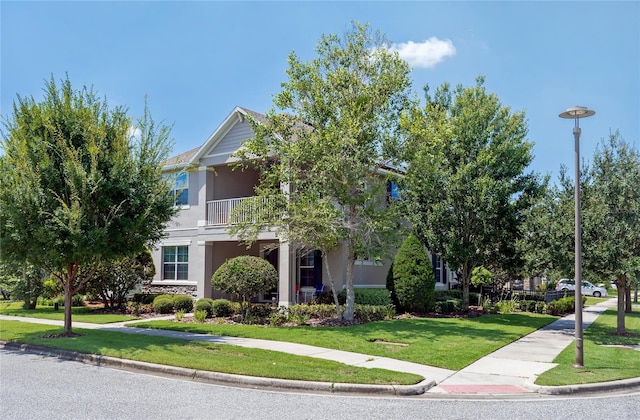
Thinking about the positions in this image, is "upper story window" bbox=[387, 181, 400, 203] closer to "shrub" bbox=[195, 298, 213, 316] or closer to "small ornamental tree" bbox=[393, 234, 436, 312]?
"small ornamental tree" bbox=[393, 234, 436, 312]

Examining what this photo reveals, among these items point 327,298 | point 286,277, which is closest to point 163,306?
point 286,277

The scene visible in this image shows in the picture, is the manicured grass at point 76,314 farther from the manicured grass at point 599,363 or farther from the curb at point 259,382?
the manicured grass at point 599,363

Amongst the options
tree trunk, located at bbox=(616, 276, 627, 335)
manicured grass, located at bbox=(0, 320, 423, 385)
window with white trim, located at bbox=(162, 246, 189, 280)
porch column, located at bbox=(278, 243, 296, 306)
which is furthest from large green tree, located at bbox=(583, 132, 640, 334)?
window with white trim, located at bbox=(162, 246, 189, 280)

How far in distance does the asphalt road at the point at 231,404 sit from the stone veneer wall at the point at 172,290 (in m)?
14.1

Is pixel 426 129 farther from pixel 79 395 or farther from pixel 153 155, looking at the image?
pixel 79 395

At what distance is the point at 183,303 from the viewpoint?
2172 cm

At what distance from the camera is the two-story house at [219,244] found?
2145 cm

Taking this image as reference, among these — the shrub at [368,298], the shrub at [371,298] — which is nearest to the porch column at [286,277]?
the shrub at [368,298]

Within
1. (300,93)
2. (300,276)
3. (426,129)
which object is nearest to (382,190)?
Answer: (426,129)

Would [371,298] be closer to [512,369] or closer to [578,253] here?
[512,369]

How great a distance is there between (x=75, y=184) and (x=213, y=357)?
5879 mm

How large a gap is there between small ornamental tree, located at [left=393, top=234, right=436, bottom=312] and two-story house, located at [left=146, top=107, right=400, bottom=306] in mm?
2188

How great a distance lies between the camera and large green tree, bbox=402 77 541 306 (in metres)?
21.2

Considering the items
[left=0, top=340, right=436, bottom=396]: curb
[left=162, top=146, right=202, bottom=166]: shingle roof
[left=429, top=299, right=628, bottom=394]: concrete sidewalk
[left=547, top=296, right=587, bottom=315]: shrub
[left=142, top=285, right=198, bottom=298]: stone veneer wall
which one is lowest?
[left=547, top=296, right=587, bottom=315]: shrub
